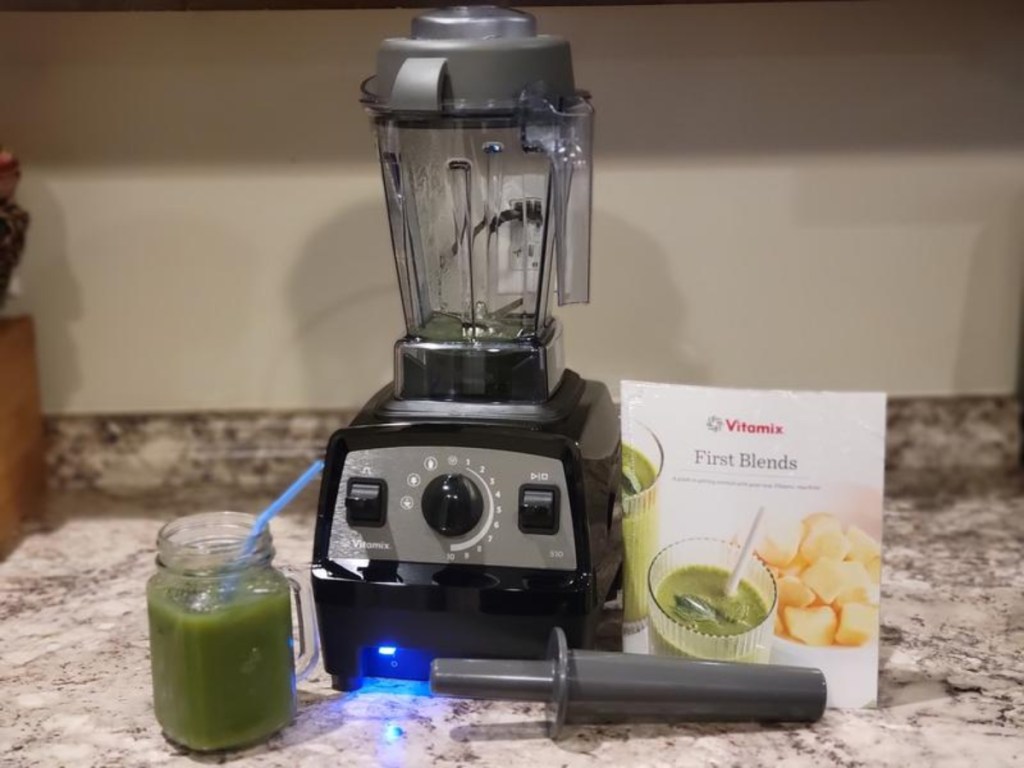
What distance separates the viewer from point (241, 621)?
854 millimetres

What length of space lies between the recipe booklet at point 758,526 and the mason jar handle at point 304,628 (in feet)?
0.84

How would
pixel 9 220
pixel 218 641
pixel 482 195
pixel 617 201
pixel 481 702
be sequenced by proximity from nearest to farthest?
pixel 218 641 → pixel 481 702 → pixel 482 195 → pixel 9 220 → pixel 617 201

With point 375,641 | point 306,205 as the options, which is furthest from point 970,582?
point 306,205

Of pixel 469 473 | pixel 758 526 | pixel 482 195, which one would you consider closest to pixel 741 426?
pixel 758 526

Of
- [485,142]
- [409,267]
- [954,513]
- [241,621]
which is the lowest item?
[954,513]

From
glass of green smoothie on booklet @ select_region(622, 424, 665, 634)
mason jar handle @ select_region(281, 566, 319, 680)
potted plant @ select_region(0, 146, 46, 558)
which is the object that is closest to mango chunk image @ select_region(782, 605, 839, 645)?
glass of green smoothie on booklet @ select_region(622, 424, 665, 634)

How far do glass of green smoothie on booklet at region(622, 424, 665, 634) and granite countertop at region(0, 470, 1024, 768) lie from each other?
128 mm

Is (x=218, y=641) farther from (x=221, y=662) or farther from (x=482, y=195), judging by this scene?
(x=482, y=195)

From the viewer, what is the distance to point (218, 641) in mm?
847

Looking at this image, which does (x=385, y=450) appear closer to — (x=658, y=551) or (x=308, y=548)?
(x=658, y=551)

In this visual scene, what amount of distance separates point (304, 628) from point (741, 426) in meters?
0.38

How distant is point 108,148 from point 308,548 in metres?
0.52

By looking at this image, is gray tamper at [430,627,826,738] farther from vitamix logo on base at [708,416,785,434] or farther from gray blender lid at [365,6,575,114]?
gray blender lid at [365,6,575,114]

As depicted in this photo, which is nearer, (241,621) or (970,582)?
(241,621)
